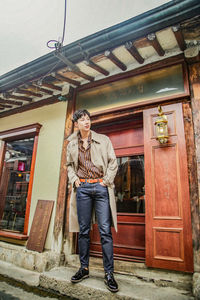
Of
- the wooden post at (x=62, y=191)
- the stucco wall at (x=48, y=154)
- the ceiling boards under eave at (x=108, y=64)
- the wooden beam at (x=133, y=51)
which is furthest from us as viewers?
the stucco wall at (x=48, y=154)

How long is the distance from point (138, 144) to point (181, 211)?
153cm

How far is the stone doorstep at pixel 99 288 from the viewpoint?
259 cm

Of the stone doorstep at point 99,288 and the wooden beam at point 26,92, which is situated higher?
the wooden beam at point 26,92

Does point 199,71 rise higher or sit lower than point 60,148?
higher

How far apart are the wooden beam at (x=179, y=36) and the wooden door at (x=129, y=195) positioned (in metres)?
1.50

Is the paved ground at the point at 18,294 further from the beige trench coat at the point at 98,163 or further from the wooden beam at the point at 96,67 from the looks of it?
the wooden beam at the point at 96,67

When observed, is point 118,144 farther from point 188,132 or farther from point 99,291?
point 99,291

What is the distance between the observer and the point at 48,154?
5.04 metres

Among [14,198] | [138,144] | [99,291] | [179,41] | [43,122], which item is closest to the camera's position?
[99,291]

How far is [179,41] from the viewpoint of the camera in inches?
132

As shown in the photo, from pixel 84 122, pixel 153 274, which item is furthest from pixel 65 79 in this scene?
pixel 153 274

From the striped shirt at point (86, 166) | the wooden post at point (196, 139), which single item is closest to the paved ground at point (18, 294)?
the striped shirt at point (86, 166)

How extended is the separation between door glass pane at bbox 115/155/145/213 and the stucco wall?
1.43 m

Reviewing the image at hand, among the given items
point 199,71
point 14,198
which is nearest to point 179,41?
point 199,71
